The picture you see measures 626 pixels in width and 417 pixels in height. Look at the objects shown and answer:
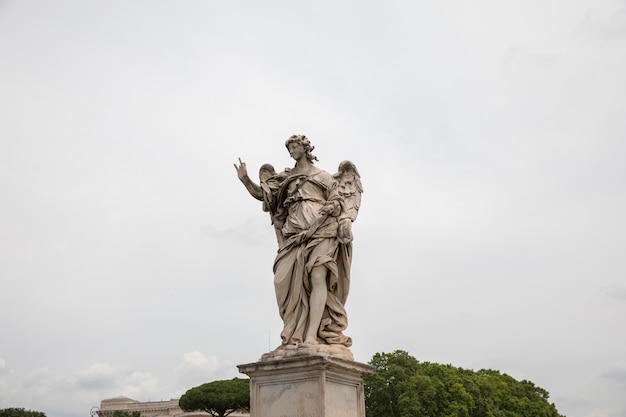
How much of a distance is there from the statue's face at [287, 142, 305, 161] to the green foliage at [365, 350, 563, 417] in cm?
3212

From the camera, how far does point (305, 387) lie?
9.88 meters

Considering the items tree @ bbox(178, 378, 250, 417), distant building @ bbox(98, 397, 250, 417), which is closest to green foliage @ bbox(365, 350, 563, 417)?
tree @ bbox(178, 378, 250, 417)

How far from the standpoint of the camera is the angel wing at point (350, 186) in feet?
37.7

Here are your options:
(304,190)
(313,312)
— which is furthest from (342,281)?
(304,190)

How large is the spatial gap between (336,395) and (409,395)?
33.4 m

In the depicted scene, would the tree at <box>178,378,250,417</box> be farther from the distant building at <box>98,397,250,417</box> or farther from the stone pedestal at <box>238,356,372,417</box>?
the stone pedestal at <box>238,356,372,417</box>

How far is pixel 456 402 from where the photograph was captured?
1674 inches

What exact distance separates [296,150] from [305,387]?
3.91m

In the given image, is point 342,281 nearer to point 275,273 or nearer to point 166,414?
point 275,273

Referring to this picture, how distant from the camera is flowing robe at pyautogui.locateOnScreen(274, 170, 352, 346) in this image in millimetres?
10737

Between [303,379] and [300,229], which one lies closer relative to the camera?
[303,379]

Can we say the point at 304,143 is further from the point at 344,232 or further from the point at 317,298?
the point at 317,298

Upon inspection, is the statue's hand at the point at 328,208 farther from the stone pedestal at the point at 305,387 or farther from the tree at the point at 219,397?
the tree at the point at 219,397

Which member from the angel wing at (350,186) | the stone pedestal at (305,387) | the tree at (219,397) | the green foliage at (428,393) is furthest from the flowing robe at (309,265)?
the tree at (219,397)
